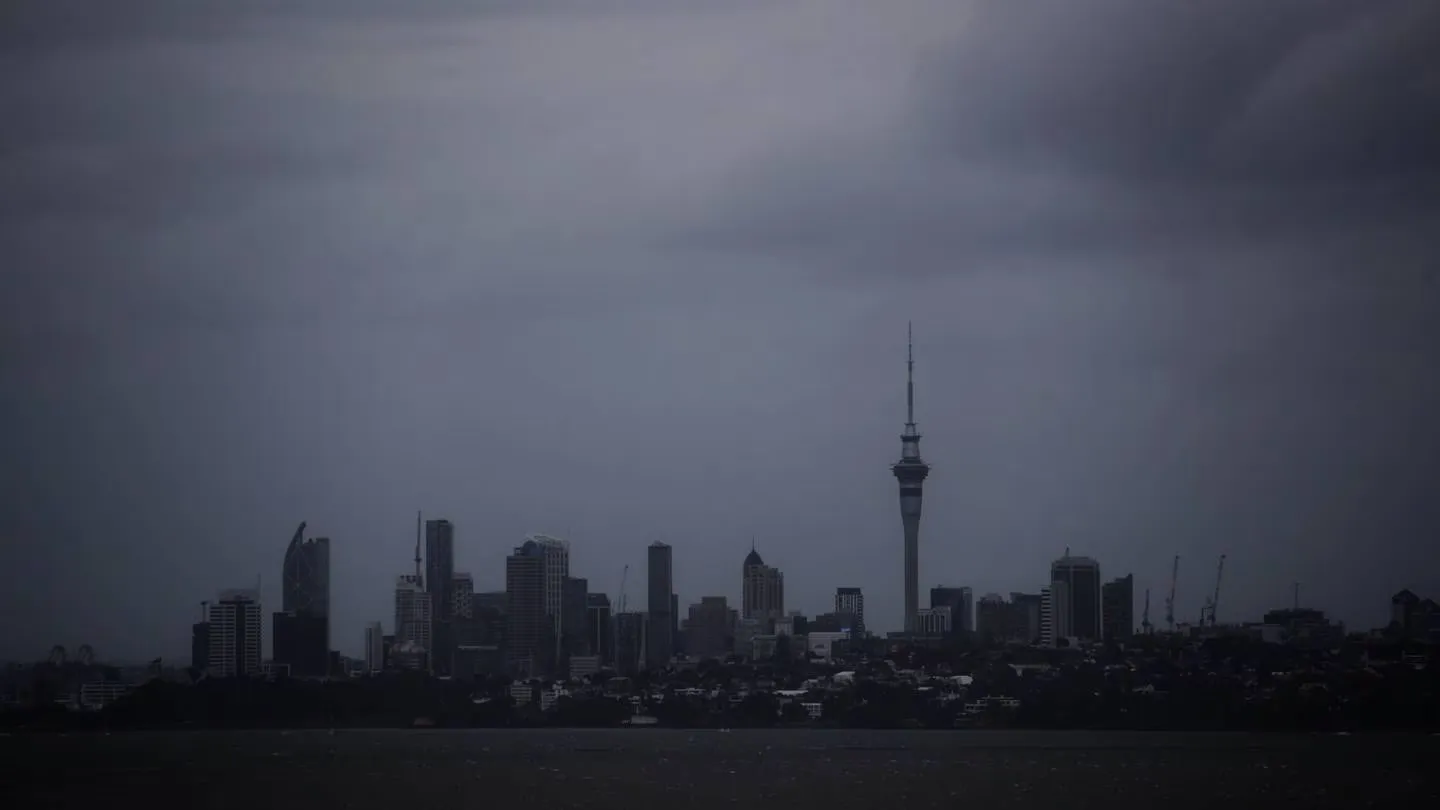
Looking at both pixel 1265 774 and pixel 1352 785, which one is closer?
pixel 1352 785

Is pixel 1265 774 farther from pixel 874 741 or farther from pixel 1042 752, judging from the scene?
pixel 874 741

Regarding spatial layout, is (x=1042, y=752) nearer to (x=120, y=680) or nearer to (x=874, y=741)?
(x=874, y=741)

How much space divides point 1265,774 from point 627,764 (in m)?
42.4

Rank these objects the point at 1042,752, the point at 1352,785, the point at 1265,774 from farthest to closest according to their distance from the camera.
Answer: the point at 1042,752 → the point at 1265,774 → the point at 1352,785

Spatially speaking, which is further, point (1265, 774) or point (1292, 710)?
point (1292, 710)

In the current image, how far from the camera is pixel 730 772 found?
12088cm

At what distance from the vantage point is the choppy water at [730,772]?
94438mm

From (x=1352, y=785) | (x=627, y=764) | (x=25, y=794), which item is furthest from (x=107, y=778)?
(x=1352, y=785)

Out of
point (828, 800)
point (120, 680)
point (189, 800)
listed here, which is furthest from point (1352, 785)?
point (120, 680)

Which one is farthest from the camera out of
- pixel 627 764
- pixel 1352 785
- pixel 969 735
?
pixel 969 735

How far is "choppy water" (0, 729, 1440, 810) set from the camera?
94.4 meters

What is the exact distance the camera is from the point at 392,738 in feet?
629

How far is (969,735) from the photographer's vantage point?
18988 centimetres

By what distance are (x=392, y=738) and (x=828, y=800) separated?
346ft
